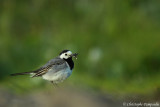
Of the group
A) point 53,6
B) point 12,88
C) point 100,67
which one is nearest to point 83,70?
point 100,67

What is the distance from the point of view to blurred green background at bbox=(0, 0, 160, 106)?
1145 centimetres

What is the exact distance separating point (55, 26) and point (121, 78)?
3539 millimetres

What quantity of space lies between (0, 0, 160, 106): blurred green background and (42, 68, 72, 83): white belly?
4.17ft

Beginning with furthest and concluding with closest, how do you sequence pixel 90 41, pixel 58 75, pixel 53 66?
pixel 90 41 < pixel 53 66 < pixel 58 75

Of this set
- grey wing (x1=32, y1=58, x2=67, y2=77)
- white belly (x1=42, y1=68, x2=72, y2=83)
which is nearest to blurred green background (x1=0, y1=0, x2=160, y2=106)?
grey wing (x1=32, y1=58, x2=67, y2=77)

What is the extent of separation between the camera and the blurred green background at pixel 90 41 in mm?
11453

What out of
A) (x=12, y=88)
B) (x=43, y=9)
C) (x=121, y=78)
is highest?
(x=43, y=9)

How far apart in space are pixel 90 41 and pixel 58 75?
16.9 ft

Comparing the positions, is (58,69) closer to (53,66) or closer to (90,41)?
(53,66)

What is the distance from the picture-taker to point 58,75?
8.44 metres

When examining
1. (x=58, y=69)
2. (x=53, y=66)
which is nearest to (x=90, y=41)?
(x=53, y=66)

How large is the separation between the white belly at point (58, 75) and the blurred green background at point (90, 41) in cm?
127

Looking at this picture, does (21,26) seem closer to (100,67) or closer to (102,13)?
(102,13)

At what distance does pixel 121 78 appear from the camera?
1170 cm
